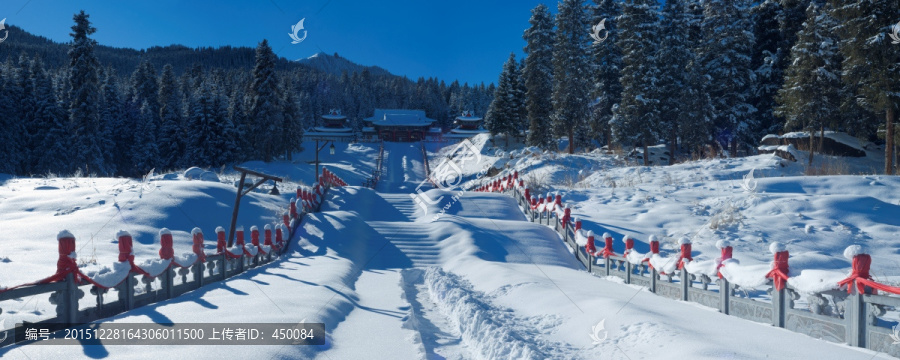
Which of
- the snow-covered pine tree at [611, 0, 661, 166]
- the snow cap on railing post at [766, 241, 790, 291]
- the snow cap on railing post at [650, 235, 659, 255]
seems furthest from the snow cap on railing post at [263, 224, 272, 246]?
the snow-covered pine tree at [611, 0, 661, 166]

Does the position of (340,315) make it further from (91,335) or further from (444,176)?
(444,176)

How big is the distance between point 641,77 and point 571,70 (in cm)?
1210

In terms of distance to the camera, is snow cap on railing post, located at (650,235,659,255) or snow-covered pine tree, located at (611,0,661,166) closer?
snow cap on railing post, located at (650,235,659,255)

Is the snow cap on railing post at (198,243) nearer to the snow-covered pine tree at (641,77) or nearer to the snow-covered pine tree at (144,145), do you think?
the snow-covered pine tree at (641,77)

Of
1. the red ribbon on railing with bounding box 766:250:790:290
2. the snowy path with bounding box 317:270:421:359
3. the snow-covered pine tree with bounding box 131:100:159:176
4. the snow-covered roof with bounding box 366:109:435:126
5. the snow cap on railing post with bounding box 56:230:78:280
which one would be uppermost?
the snow-covered roof with bounding box 366:109:435:126

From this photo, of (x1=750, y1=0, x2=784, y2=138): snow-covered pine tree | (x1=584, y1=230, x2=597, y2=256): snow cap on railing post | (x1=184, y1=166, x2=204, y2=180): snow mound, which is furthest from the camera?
(x1=750, y1=0, x2=784, y2=138): snow-covered pine tree

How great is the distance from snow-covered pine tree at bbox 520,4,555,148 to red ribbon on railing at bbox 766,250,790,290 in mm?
46334

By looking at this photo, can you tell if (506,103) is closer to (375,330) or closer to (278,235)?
(278,235)

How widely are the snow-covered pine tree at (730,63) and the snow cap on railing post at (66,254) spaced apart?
35811 mm

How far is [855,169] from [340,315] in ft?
95.1

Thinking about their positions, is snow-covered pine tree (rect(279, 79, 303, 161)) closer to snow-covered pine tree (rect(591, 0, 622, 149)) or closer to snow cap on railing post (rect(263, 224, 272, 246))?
snow-covered pine tree (rect(591, 0, 622, 149))

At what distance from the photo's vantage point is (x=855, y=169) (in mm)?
26734

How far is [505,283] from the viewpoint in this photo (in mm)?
9117

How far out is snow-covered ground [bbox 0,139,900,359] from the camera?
204 inches
